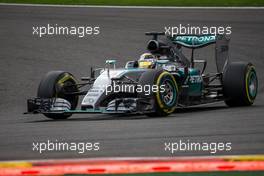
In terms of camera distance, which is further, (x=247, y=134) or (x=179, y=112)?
(x=179, y=112)

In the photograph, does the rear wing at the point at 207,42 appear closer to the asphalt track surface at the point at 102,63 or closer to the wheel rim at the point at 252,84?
the wheel rim at the point at 252,84

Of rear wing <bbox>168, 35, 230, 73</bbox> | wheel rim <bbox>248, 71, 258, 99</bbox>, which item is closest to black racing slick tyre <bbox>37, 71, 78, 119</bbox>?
rear wing <bbox>168, 35, 230, 73</bbox>

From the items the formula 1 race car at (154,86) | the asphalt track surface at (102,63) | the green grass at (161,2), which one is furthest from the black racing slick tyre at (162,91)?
the green grass at (161,2)

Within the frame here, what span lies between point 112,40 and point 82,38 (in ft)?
3.78

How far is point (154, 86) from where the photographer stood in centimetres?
1498

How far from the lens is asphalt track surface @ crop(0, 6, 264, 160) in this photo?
11.9 meters

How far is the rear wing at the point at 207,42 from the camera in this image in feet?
58.0

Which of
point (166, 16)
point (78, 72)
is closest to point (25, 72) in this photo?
point (78, 72)

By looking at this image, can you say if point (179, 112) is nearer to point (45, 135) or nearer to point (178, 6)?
point (45, 135)

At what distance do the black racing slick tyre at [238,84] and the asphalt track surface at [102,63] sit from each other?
0.77 feet

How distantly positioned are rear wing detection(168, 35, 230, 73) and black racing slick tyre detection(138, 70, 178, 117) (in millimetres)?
2205

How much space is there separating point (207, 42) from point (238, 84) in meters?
1.12

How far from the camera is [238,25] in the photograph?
27047mm

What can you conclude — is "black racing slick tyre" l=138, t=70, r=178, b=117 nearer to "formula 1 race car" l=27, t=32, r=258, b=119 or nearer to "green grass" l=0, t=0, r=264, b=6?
"formula 1 race car" l=27, t=32, r=258, b=119
